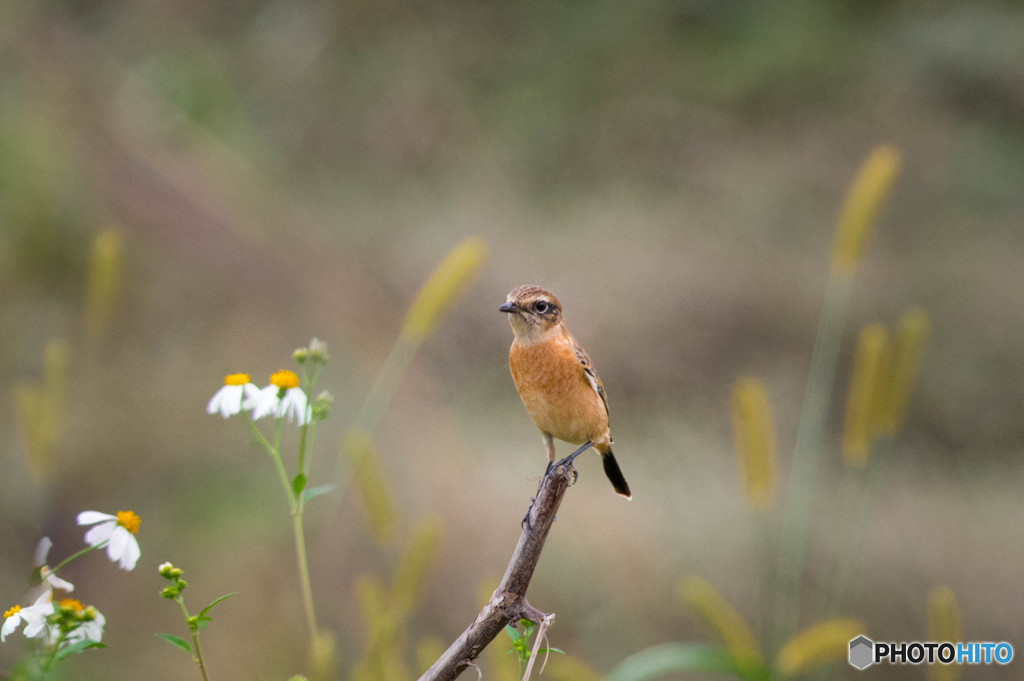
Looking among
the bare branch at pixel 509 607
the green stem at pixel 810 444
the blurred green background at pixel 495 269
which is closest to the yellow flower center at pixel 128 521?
the bare branch at pixel 509 607

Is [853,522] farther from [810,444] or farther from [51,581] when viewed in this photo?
[51,581]

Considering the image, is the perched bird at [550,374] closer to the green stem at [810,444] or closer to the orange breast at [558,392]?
the orange breast at [558,392]

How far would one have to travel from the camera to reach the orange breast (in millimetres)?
2162

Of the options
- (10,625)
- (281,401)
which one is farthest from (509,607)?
(10,625)

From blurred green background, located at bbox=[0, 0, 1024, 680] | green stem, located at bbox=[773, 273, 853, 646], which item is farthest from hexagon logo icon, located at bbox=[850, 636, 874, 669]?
blurred green background, located at bbox=[0, 0, 1024, 680]

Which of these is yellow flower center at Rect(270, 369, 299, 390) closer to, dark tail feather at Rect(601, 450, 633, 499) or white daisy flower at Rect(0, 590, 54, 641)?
white daisy flower at Rect(0, 590, 54, 641)

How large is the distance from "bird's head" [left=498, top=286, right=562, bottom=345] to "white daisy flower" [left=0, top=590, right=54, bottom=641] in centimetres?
130

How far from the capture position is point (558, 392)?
216cm

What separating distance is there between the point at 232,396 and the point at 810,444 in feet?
14.9

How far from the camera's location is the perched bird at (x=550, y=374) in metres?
2.16

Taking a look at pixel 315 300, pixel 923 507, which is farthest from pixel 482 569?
pixel 923 507

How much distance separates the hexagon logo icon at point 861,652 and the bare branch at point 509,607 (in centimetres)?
171

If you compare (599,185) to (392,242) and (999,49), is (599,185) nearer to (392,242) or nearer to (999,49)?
(392,242)

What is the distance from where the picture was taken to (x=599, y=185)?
8.39 metres
